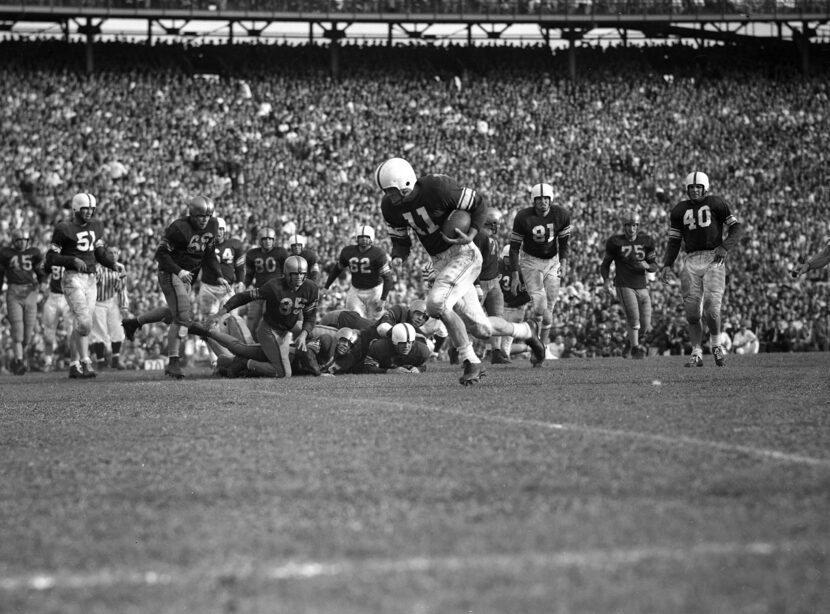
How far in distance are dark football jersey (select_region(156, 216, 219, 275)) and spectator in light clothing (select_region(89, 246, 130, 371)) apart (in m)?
3.52

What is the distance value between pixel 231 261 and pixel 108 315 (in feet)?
7.67

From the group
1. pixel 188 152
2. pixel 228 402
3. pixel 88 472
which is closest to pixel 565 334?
pixel 188 152

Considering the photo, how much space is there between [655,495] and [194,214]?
9.99 m

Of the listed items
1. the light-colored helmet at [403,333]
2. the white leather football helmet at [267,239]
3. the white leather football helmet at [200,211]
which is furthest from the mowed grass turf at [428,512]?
the white leather football helmet at [267,239]

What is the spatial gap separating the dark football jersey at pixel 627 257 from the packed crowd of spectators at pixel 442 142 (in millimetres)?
6911

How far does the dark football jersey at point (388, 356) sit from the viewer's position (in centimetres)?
1320

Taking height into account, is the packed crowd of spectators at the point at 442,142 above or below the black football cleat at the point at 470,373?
above

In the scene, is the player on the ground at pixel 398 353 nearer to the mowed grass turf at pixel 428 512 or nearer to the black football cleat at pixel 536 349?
the black football cleat at pixel 536 349

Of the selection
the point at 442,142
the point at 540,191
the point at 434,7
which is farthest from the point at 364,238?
the point at 434,7

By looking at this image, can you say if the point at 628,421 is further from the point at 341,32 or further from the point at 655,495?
the point at 341,32

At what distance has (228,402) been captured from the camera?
8336 mm

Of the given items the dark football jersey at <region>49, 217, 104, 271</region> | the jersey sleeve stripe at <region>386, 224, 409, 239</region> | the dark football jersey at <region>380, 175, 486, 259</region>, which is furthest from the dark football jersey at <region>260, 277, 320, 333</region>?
the dark football jersey at <region>380, 175, 486, 259</region>

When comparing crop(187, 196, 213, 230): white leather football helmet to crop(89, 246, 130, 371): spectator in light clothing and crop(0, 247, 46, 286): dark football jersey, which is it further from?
crop(0, 247, 46, 286): dark football jersey

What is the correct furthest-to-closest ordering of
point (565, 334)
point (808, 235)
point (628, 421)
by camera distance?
point (808, 235) → point (565, 334) → point (628, 421)
